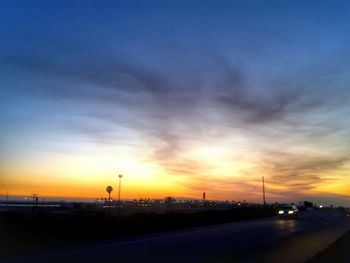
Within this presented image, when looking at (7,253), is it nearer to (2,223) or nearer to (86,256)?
(86,256)

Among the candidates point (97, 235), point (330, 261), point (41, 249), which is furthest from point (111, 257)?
point (97, 235)

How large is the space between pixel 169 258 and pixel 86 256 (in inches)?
114

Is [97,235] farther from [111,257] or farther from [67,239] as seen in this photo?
[111,257]

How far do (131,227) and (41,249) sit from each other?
60.1 feet

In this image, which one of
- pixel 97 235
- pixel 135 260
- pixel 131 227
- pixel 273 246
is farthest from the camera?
pixel 131 227

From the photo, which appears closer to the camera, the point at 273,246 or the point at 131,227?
the point at 273,246

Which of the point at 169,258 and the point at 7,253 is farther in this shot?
the point at 7,253

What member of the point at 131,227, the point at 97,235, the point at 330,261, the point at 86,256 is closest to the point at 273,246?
the point at 330,261

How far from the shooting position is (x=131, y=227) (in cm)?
4084

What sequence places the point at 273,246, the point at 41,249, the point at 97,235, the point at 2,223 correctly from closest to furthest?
the point at 41,249, the point at 273,246, the point at 97,235, the point at 2,223

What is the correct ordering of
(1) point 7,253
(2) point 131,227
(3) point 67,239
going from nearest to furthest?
(1) point 7,253 → (3) point 67,239 → (2) point 131,227

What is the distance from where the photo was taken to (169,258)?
19172 millimetres

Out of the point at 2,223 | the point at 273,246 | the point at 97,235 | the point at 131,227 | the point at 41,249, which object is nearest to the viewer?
the point at 41,249

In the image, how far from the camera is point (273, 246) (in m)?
25.4
